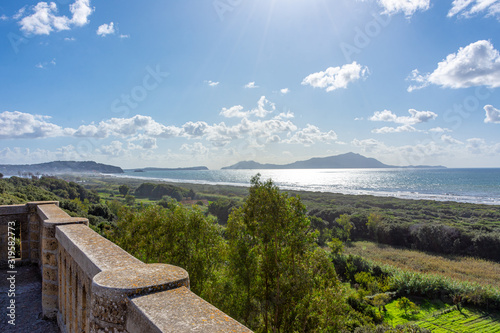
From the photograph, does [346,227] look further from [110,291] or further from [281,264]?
Result: [110,291]

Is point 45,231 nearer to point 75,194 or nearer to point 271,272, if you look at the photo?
point 271,272

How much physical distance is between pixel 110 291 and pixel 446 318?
2843 centimetres

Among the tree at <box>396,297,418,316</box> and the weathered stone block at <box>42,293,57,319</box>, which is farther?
the tree at <box>396,297,418,316</box>

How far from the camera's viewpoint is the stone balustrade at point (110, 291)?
105 inches

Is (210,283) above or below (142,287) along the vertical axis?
below

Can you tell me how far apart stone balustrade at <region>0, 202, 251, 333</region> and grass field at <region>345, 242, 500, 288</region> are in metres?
37.1

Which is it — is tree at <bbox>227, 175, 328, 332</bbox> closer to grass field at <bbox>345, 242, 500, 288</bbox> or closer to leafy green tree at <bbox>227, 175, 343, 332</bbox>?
leafy green tree at <bbox>227, 175, 343, 332</bbox>

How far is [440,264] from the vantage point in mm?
40375

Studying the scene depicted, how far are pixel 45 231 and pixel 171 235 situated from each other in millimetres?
6644

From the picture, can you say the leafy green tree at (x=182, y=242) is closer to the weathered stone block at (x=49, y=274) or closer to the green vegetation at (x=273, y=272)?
the green vegetation at (x=273, y=272)

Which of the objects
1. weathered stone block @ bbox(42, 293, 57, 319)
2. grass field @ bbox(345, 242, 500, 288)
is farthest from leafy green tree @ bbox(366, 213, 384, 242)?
weathered stone block @ bbox(42, 293, 57, 319)

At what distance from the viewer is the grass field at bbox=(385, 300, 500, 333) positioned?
69.3 ft

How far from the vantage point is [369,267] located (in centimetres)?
3316

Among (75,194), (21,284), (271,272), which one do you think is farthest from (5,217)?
(75,194)
